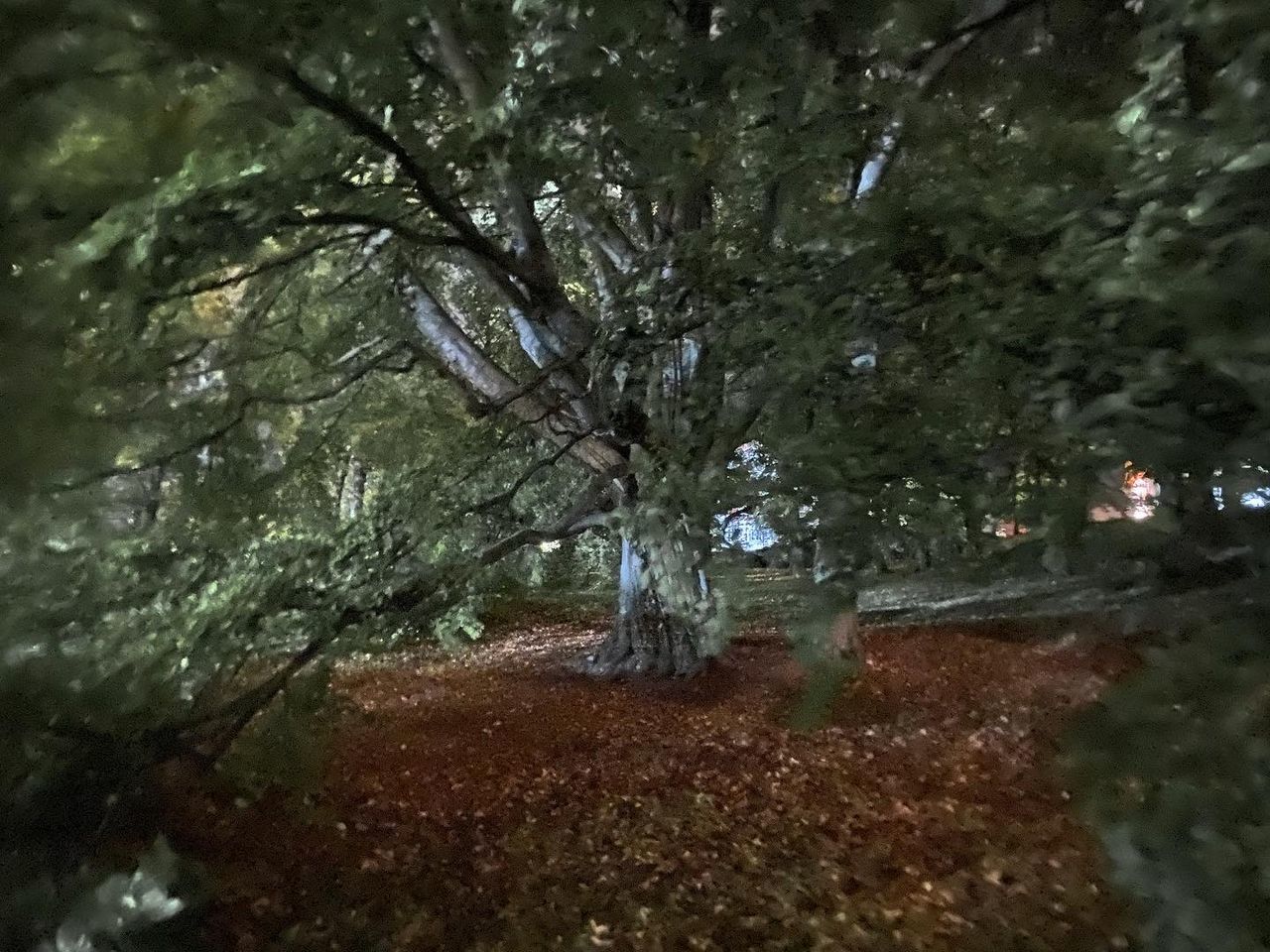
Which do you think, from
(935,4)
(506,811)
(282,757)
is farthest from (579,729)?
(935,4)

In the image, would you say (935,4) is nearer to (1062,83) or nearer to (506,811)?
(1062,83)

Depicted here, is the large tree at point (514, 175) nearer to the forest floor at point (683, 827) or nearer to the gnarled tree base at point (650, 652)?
the forest floor at point (683, 827)

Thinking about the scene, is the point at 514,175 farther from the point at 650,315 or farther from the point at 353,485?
the point at 353,485

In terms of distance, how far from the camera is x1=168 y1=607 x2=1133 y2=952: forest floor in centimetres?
299

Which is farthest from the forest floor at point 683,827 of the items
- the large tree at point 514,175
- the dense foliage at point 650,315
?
the large tree at point 514,175

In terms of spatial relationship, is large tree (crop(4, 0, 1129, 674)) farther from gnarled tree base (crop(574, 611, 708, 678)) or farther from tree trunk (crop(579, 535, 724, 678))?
gnarled tree base (crop(574, 611, 708, 678))

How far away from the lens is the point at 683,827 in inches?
156

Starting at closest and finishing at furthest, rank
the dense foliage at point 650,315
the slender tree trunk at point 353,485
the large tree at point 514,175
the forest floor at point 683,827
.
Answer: the dense foliage at point 650,315
the large tree at point 514,175
the forest floor at point 683,827
the slender tree trunk at point 353,485

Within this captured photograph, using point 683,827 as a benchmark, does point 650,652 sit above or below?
above

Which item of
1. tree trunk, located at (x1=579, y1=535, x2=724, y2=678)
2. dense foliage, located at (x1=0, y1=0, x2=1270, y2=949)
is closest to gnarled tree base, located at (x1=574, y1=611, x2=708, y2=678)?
tree trunk, located at (x1=579, y1=535, x2=724, y2=678)

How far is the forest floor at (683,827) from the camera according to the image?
2.99 m

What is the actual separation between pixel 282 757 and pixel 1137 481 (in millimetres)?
2189

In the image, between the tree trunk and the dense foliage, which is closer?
the dense foliage

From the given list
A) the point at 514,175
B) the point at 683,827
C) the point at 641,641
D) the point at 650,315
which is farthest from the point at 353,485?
the point at 514,175
